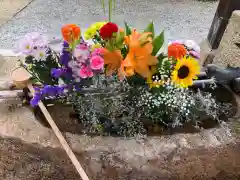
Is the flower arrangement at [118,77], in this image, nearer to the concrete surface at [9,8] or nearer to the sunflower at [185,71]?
the sunflower at [185,71]

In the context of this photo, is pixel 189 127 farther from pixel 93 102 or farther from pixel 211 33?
pixel 211 33

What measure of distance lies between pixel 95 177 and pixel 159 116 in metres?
0.28

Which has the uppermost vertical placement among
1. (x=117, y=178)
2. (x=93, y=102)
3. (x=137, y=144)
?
(x=93, y=102)

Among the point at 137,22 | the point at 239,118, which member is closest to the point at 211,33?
the point at 239,118

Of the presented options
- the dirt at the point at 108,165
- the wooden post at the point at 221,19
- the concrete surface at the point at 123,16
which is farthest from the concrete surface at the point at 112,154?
the concrete surface at the point at 123,16

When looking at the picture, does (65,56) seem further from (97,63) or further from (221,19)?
(221,19)

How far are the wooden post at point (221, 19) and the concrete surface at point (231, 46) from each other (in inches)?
6.8

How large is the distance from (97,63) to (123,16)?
186 centimetres

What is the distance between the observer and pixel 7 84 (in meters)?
1.16

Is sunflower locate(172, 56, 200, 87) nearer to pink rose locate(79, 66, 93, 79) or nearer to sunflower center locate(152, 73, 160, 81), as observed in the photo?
sunflower center locate(152, 73, 160, 81)

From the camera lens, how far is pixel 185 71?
3.21 ft

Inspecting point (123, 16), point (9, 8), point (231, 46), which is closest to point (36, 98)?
point (231, 46)

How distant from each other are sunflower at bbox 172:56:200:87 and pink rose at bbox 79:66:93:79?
0.80 feet

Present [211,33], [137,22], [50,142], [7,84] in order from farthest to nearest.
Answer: [137,22] → [211,33] → [7,84] → [50,142]
